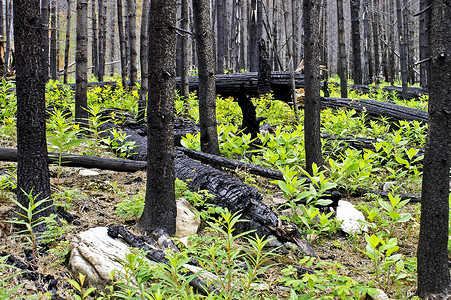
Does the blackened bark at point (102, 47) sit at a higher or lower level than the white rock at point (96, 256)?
higher

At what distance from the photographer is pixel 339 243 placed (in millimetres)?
3426

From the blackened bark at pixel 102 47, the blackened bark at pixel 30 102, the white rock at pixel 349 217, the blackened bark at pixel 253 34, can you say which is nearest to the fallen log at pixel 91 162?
the blackened bark at pixel 30 102

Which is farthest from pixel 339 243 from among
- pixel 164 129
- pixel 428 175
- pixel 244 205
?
pixel 164 129

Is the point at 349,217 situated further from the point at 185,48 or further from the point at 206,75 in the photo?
the point at 185,48

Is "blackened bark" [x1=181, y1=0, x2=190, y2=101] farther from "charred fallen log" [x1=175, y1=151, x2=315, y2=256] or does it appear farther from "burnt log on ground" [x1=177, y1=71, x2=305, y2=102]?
"charred fallen log" [x1=175, y1=151, x2=315, y2=256]

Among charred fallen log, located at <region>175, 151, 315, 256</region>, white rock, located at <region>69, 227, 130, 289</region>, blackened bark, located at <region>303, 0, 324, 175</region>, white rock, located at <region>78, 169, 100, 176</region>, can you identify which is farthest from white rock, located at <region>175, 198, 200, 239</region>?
blackened bark, located at <region>303, 0, 324, 175</region>

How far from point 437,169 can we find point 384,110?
257 inches

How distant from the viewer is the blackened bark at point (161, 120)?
294 centimetres

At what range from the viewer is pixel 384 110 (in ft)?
27.3

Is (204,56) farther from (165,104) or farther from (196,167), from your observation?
(165,104)

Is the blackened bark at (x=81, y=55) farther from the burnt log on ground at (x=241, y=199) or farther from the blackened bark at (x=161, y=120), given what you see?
the blackened bark at (x=161, y=120)

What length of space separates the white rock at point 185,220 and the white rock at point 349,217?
150cm

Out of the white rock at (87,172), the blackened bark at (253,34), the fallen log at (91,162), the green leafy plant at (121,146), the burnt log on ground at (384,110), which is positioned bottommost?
the white rock at (87,172)

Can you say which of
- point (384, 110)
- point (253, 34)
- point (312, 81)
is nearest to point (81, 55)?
point (312, 81)
